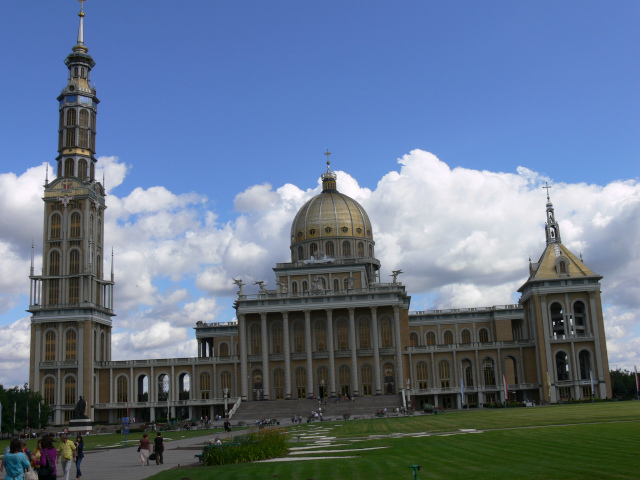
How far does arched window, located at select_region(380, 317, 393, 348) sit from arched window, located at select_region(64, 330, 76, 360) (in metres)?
42.8

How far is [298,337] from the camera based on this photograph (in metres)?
105

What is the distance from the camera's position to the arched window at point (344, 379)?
101 meters

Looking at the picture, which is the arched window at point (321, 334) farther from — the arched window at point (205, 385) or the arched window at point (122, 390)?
the arched window at point (122, 390)

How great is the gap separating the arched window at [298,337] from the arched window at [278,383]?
377 cm

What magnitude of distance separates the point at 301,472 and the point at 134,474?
842 cm

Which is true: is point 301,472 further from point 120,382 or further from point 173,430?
point 120,382

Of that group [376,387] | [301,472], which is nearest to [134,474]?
[301,472]

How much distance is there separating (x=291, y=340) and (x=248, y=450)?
71162 millimetres

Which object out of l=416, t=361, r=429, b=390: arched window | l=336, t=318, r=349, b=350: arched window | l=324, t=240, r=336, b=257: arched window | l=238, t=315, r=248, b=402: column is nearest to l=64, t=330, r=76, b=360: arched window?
l=238, t=315, r=248, b=402: column

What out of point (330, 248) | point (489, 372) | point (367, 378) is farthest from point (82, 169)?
point (489, 372)

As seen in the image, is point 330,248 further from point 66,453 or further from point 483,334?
point 66,453

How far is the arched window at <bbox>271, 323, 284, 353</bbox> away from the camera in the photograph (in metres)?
105

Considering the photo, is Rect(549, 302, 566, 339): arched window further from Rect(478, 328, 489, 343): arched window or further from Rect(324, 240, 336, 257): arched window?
Rect(324, 240, 336, 257): arched window

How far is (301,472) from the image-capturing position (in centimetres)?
2620
